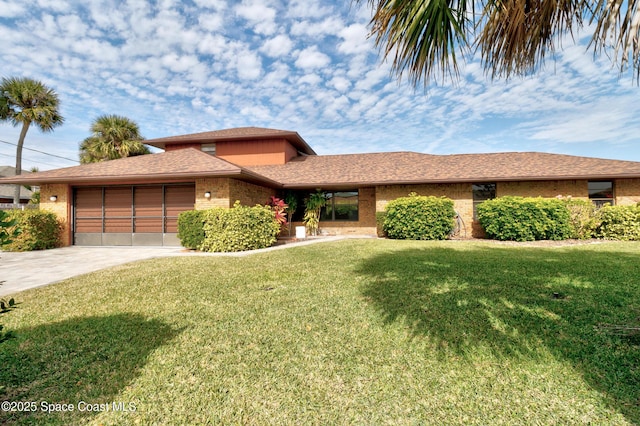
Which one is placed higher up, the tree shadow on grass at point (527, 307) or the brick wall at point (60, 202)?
the brick wall at point (60, 202)

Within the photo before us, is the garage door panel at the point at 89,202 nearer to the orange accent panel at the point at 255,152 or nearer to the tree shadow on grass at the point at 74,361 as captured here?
the orange accent panel at the point at 255,152

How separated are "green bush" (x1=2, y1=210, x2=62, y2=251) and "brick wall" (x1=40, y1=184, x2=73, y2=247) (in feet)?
1.08

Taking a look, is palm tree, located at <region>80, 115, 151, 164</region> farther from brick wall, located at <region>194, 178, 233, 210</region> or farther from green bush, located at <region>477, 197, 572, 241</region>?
green bush, located at <region>477, 197, 572, 241</region>

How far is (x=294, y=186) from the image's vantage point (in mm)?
15047

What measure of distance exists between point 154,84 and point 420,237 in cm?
1789

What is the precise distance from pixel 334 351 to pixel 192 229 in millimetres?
9049

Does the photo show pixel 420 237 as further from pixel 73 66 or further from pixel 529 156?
pixel 73 66

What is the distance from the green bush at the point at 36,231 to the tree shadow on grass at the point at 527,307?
44.6ft

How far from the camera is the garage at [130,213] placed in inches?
485

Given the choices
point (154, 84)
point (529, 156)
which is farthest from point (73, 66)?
point (529, 156)

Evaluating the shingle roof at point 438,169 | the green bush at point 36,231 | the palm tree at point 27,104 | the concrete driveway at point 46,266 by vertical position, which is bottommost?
the concrete driveway at point 46,266

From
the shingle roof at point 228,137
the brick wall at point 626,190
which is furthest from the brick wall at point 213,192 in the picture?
the brick wall at point 626,190

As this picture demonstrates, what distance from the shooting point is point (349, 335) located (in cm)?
346

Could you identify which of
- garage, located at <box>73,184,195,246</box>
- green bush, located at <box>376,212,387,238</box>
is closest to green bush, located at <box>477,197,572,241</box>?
green bush, located at <box>376,212,387,238</box>
